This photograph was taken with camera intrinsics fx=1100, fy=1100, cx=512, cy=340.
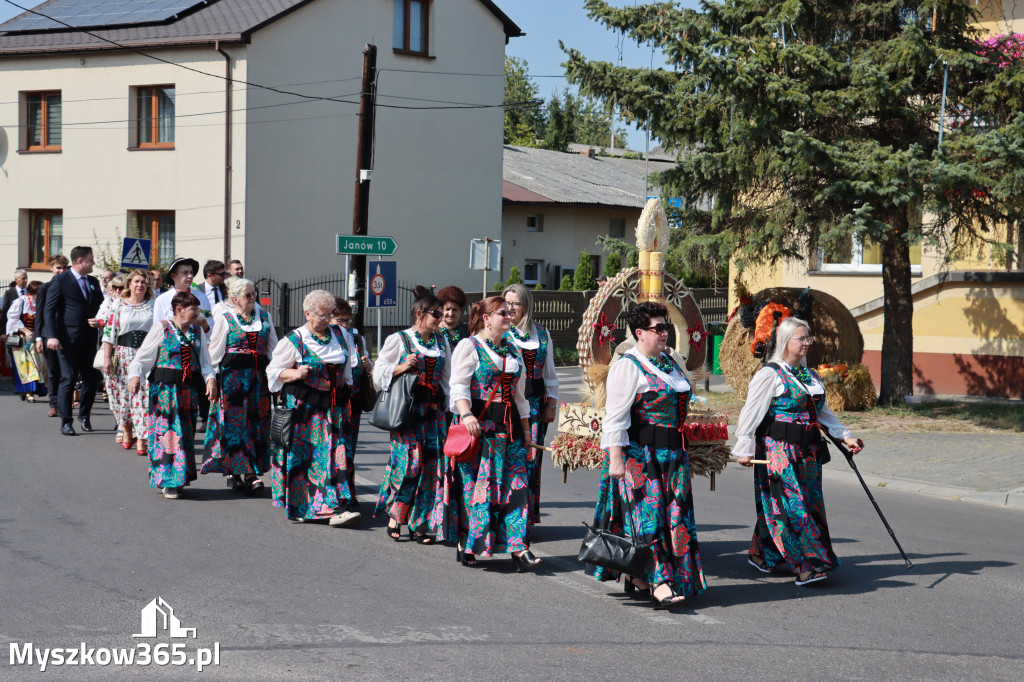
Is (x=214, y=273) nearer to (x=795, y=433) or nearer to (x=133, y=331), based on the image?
(x=133, y=331)

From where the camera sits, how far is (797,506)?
21.7 feet

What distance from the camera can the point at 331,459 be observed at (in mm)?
8062

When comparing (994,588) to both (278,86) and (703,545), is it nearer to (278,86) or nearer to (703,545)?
(703,545)

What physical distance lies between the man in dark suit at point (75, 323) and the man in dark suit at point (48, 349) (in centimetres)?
16

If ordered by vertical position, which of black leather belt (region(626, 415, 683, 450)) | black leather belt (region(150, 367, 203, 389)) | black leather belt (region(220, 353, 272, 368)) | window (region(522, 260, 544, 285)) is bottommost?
black leather belt (region(626, 415, 683, 450))

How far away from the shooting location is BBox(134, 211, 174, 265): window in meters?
27.7

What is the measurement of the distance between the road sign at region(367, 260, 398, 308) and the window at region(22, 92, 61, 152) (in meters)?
13.7

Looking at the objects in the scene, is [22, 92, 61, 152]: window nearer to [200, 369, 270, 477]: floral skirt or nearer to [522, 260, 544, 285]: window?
[522, 260, 544, 285]: window

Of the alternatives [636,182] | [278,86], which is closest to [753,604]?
[278,86]

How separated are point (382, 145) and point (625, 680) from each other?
84.4ft

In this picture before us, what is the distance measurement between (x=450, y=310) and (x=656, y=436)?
211 cm

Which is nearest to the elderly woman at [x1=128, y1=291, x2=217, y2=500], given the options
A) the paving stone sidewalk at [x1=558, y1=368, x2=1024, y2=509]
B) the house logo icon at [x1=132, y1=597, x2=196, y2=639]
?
the house logo icon at [x1=132, y1=597, x2=196, y2=639]

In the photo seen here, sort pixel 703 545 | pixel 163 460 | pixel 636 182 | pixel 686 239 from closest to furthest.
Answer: pixel 703 545 → pixel 163 460 → pixel 686 239 → pixel 636 182

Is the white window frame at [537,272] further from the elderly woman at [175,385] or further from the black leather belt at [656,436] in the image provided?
the black leather belt at [656,436]
